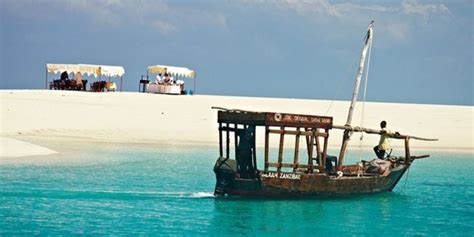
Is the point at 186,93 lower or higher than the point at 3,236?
higher

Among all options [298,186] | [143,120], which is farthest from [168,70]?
[298,186]

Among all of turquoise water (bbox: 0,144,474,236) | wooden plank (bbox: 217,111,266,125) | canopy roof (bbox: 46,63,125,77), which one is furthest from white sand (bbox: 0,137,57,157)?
canopy roof (bbox: 46,63,125,77)

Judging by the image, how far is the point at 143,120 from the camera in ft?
134

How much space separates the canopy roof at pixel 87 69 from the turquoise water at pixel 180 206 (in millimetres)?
28533

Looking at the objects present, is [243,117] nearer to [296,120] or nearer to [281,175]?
[296,120]

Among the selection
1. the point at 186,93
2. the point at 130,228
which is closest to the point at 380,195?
the point at 130,228

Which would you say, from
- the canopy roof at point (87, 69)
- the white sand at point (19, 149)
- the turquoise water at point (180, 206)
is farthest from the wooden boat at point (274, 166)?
the canopy roof at point (87, 69)

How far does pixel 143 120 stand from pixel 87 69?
17.7 meters

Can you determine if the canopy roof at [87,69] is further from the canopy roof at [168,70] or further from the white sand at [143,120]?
the white sand at [143,120]

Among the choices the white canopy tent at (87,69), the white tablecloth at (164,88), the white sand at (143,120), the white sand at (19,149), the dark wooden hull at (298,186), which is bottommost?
the dark wooden hull at (298,186)

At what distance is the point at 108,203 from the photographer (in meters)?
20.2

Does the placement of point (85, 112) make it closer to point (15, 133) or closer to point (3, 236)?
point (15, 133)

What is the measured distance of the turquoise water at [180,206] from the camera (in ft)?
57.8

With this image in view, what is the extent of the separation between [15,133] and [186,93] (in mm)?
26757
